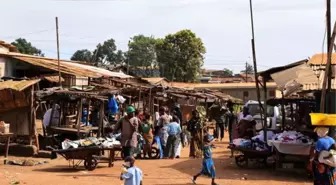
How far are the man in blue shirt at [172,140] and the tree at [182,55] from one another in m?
35.8

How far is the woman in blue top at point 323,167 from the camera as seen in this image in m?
8.30

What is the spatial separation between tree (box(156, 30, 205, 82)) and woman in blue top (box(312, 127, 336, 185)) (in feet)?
141

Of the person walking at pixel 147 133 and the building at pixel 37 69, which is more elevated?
the building at pixel 37 69

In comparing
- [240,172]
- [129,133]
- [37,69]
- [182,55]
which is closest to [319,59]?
[240,172]

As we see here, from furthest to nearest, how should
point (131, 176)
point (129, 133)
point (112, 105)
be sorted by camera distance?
point (112, 105) → point (129, 133) → point (131, 176)

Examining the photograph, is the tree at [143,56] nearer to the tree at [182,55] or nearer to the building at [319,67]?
the tree at [182,55]

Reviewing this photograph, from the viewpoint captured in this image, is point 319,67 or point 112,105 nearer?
point 319,67

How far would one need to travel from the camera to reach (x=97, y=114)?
19156mm

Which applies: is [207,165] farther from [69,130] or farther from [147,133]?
[69,130]

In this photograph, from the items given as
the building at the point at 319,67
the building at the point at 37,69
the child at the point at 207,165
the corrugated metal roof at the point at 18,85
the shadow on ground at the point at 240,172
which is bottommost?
the shadow on ground at the point at 240,172

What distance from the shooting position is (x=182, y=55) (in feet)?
172

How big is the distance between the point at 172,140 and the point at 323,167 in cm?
808

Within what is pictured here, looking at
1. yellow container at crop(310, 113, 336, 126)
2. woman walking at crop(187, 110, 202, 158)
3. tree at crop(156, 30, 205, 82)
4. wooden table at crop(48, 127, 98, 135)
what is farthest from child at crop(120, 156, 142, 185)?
tree at crop(156, 30, 205, 82)

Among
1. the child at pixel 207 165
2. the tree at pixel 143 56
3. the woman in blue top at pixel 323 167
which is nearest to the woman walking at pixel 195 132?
the child at pixel 207 165
